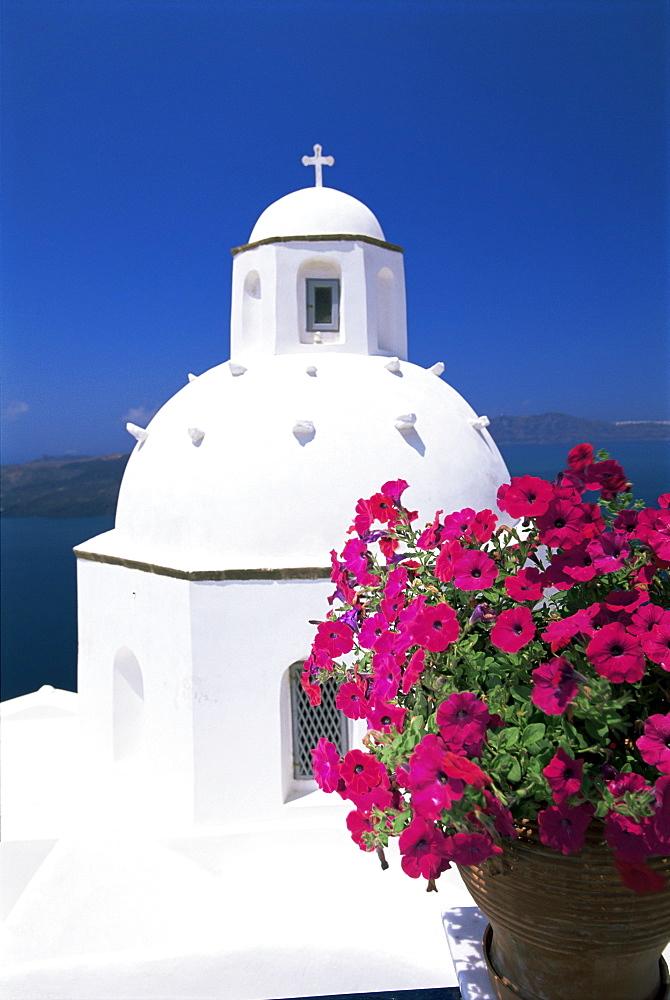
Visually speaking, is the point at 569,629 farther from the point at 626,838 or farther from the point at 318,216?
the point at 318,216

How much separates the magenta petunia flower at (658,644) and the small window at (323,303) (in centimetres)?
677

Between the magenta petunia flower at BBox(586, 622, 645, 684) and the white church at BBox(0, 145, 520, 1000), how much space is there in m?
4.31

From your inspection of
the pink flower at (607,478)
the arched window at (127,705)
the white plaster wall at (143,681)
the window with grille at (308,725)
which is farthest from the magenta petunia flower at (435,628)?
the arched window at (127,705)

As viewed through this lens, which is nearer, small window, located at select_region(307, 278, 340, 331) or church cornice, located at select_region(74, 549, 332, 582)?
church cornice, located at select_region(74, 549, 332, 582)

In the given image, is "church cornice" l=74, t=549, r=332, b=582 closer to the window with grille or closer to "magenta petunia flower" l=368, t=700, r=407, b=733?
the window with grille

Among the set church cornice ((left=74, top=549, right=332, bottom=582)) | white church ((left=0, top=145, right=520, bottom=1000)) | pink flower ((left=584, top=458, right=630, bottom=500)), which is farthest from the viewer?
church cornice ((left=74, top=549, right=332, bottom=582))

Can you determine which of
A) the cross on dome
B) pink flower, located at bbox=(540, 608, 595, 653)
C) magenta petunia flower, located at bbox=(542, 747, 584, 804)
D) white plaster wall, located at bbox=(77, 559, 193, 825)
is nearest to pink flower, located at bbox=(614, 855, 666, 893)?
magenta petunia flower, located at bbox=(542, 747, 584, 804)

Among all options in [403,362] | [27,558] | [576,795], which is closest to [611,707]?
[576,795]

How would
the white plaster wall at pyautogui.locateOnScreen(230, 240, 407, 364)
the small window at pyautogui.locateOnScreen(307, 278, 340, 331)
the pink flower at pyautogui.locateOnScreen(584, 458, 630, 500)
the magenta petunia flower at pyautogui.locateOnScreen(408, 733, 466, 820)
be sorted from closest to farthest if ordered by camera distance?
the magenta petunia flower at pyautogui.locateOnScreen(408, 733, 466, 820) → the pink flower at pyautogui.locateOnScreen(584, 458, 630, 500) → the white plaster wall at pyautogui.locateOnScreen(230, 240, 407, 364) → the small window at pyautogui.locateOnScreen(307, 278, 340, 331)

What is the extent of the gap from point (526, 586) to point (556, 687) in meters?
0.25

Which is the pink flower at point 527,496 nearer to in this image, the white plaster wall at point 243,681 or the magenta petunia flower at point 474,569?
the magenta petunia flower at point 474,569

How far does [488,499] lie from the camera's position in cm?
686

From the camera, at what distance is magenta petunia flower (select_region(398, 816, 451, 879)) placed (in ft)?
4.65

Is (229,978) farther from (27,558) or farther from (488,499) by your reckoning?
(27,558)
